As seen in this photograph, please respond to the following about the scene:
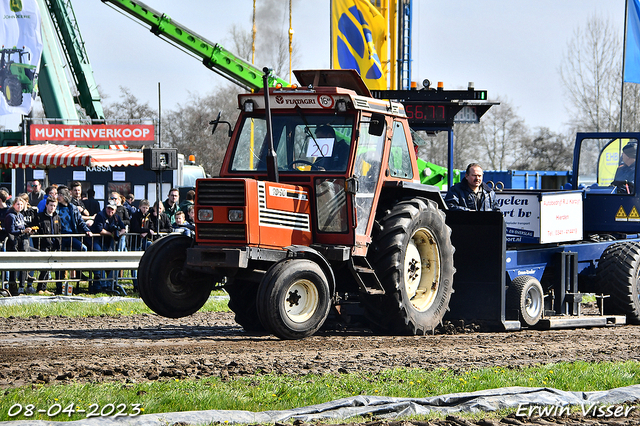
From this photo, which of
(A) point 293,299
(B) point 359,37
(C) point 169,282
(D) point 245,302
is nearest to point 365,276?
(A) point 293,299

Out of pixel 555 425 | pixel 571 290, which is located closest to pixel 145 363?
pixel 555 425

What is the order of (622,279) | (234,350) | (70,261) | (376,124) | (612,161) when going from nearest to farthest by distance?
1. (234,350)
2. (376,124)
3. (622,279)
4. (612,161)
5. (70,261)

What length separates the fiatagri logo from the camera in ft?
94.9

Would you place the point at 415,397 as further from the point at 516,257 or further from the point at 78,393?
the point at 516,257

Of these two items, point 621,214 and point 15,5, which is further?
point 15,5

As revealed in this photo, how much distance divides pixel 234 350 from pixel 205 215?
4.68 feet

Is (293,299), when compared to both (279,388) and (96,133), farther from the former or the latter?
(96,133)

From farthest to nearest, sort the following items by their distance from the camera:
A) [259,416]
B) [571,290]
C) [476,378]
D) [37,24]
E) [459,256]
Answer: [37,24], [571,290], [459,256], [476,378], [259,416]

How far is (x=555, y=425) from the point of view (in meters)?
5.40

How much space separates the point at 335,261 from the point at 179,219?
7.69 metres

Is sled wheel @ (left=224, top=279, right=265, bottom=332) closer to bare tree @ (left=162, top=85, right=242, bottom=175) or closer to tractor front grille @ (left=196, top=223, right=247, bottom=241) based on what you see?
tractor front grille @ (left=196, top=223, right=247, bottom=241)

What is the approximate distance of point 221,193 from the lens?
27.7 feet

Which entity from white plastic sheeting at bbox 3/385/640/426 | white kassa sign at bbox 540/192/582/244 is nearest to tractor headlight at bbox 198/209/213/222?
white plastic sheeting at bbox 3/385/640/426

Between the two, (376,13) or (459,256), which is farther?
(376,13)
